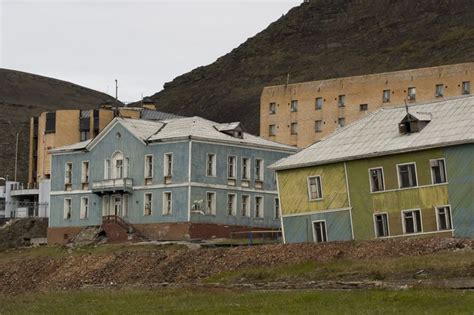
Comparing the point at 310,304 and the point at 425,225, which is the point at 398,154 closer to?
the point at 425,225

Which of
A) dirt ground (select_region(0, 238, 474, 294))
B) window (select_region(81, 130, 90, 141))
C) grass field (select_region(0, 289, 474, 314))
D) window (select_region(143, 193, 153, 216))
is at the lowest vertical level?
grass field (select_region(0, 289, 474, 314))

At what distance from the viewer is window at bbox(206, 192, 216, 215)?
79.6 meters

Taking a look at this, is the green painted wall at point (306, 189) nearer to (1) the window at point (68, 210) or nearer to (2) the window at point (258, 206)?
(2) the window at point (258, 206)

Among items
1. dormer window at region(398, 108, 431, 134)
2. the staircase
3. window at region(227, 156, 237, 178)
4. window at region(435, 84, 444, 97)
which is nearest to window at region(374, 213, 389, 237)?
dormer window at region(398, 108, 431, 134)

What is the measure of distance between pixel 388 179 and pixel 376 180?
860mm

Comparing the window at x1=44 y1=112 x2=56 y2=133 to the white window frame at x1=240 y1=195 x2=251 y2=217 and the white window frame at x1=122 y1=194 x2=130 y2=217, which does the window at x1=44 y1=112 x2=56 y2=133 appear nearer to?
the white window frame at x1=122 y1=194 x2=130 y2=217

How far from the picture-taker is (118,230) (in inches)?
3157

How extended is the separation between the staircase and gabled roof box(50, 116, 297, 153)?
6.13 m

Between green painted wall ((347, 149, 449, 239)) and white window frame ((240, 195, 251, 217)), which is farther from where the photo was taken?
white window frame ((240, 195, 251, 217))

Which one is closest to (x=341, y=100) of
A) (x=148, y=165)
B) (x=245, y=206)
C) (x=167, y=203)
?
(x=245, y=206)

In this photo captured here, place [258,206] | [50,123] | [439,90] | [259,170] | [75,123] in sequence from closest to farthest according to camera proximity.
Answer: [258,206] → [259,170] → [439,90] → [75,123] → [50,123]

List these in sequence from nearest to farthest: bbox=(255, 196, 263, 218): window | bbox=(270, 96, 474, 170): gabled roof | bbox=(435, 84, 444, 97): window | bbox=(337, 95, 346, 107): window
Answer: bbox=(270, 96, 474, 170): gabled roof < bbox=(255, 196, 263, 218): window < bbox=(435, 84, 444, 97): window < bbox=(337, 95, 346, 107): window

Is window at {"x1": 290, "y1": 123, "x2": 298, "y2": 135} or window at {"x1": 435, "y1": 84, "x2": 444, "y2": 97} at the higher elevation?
window at {"x1": 435, "y1": 84, "x2": 444, "y2": 97}

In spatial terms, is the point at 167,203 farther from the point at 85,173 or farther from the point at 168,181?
the point at 85,173
